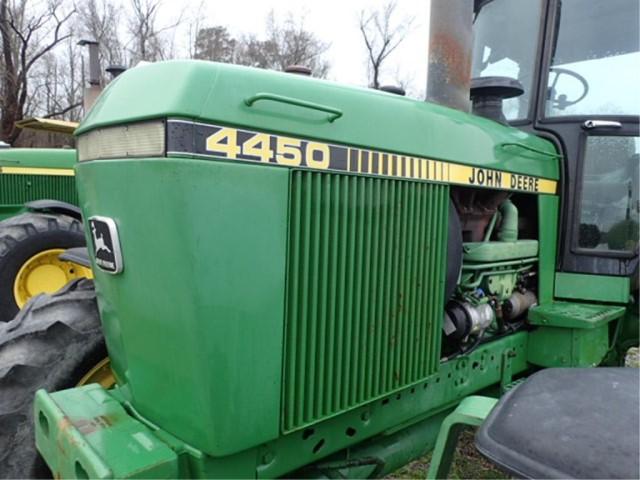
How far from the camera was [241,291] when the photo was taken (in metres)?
1.50

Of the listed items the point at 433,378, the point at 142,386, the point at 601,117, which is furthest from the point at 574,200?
the point at 142,386

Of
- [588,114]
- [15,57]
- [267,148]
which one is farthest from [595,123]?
[15,57]

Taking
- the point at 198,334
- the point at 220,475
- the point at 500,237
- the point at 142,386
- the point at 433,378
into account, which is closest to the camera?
the point at 198,334

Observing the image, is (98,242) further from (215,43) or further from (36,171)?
(215,43)

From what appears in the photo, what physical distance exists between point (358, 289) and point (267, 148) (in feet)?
1.92

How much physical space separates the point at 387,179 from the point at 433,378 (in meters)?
0.93

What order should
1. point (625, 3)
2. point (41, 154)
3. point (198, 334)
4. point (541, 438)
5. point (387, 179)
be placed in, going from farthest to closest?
point (41, 154), point (625, 3), point (387, 179), point (198, 334), point (541, 438)

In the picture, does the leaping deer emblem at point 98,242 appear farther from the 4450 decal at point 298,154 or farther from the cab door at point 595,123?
the cab door at point 595,123

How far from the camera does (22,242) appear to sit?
4.33 meters

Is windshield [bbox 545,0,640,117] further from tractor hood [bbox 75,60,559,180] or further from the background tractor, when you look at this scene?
the background tractor

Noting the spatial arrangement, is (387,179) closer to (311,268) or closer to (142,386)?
(311,268)

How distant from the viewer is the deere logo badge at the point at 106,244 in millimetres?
1624

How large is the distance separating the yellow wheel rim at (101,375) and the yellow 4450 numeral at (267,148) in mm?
1174

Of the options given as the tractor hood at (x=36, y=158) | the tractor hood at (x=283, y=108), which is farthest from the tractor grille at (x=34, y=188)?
the tractor hood at (x=283, y=108)
